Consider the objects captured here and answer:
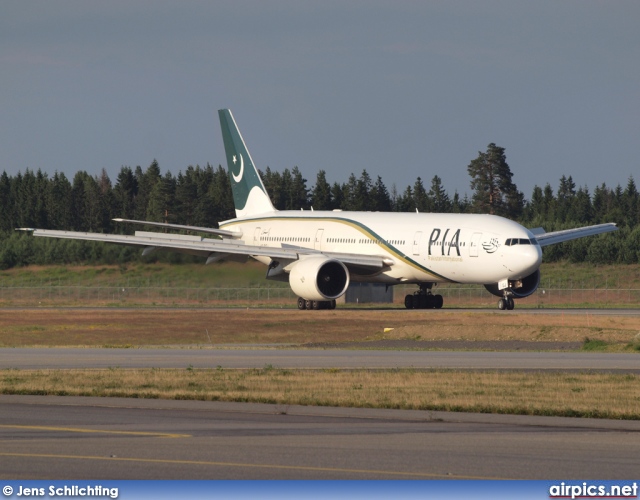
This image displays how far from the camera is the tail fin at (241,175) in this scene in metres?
64.3

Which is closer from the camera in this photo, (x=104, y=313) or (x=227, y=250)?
(x=104, y=313)

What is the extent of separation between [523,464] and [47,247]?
6196 centimetres

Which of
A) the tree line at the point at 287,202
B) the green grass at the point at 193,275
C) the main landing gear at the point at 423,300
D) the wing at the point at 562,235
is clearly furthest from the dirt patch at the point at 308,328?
the tree line at the point at 287,202

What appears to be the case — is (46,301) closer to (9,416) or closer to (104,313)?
(104,313)

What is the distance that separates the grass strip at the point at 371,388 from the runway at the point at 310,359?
171 cm

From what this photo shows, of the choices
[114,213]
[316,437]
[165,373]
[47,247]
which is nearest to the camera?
[316,437]

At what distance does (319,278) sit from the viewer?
5156cm

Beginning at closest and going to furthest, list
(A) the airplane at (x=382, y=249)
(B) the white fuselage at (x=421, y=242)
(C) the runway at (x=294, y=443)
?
(C) the runway at (x=294, y=443) < (B) the white fuselage at (x=421, y=242) < (A) the airplane at (x=382, y=249)

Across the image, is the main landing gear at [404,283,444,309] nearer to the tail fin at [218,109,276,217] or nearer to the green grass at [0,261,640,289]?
the green grass at [0,261,640,289]

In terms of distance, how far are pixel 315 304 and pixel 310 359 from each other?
79.2 ft

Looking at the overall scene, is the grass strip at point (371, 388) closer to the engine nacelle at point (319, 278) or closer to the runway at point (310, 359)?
the runway at point (310, 359)

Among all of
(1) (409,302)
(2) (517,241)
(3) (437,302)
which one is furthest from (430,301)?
(2) (517,241)

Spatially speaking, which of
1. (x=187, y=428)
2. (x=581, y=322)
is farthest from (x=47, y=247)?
(x=187, y=428)

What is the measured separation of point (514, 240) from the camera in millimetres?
48469
